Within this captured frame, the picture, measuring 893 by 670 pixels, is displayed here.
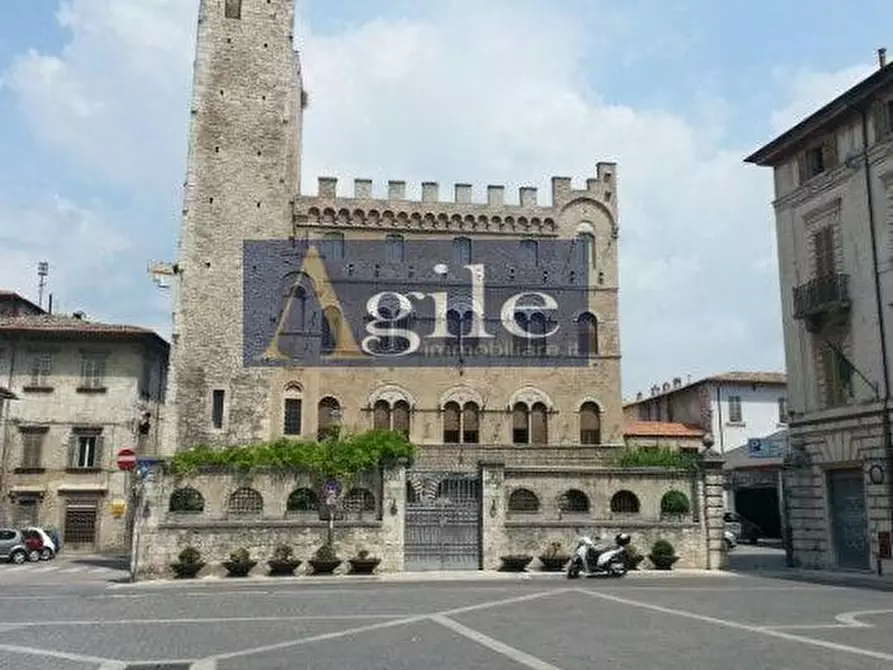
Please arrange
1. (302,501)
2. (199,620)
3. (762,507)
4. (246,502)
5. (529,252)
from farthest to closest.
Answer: (762,507)
(529,252)
(302,501)
(246,502)
(199,620)

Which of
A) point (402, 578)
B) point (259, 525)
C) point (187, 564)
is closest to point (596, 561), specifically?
point (402, 578)

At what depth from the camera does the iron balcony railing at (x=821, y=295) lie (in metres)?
24.6

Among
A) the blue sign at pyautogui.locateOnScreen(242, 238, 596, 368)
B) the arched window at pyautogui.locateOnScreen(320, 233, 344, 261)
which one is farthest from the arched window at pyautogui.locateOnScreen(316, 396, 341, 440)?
the arched window at pyautogui.locateOnScreen(320, 233, 344, 261)

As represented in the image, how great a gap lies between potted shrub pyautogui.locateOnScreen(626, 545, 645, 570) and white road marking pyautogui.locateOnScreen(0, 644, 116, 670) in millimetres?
18481

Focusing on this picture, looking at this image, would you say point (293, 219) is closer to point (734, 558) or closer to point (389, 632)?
point (734, 558)

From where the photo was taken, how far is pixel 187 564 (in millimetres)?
24594

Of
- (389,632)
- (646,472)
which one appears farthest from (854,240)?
(389,632)

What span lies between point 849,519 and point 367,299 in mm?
22709

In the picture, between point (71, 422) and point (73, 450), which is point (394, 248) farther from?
point (73, 450)

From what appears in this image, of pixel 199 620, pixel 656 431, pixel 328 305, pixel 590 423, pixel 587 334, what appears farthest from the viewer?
pixel 656 431

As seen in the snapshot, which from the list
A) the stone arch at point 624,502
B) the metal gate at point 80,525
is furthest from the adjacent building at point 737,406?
the metal gate at point 80,525

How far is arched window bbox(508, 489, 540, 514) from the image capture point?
2698 centimetres

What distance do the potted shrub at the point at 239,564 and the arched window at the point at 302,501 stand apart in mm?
2195

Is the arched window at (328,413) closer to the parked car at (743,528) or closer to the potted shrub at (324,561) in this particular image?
the potted shrub at (324,561)
